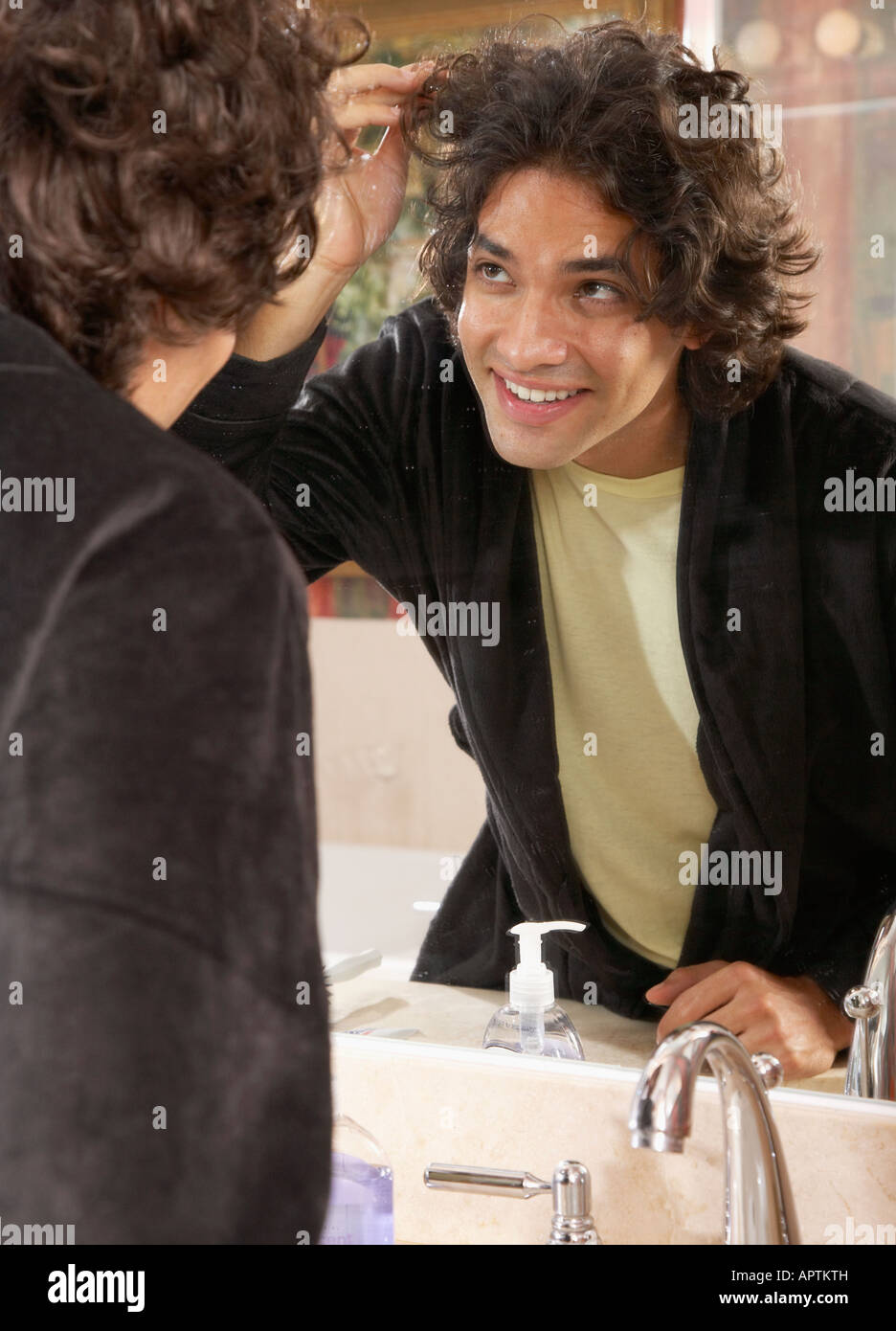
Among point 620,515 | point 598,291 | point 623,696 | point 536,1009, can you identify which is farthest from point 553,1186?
point 598,291

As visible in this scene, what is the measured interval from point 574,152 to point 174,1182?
560 millimetres

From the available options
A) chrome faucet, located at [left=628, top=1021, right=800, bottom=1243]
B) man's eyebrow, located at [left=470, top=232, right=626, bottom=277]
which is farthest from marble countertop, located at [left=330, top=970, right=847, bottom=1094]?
man's eyebrow, located at [left=470, top=232, right=626, bottom=277]

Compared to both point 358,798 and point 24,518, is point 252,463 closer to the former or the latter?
point 358,798

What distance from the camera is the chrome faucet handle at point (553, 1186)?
0.72 meters

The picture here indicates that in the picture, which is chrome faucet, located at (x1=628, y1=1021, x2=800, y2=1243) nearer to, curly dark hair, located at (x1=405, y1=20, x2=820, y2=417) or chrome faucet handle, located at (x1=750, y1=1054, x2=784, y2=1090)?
chrome faucet handle, located at (x1=750, y1=1054, x2=784, y2=1090)

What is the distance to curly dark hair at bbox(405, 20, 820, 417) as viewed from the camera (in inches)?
27.6

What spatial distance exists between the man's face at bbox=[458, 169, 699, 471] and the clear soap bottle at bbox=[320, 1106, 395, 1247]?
0.42 meters

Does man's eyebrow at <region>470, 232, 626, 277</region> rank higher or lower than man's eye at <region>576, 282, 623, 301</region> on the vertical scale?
higher

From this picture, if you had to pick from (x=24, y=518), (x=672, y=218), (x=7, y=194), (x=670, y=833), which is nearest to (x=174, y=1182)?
(x=24, y=518)

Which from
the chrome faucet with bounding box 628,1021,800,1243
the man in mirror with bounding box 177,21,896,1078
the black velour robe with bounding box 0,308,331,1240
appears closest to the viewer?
the black velour robe with bounding box 0,308,331,1240

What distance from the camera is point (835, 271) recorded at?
2.30 feet

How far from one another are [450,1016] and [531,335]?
42 centimetres

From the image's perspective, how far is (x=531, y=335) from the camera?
0.74 meters
